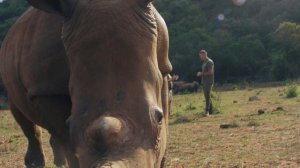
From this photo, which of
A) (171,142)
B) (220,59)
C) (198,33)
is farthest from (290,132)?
(198,33)

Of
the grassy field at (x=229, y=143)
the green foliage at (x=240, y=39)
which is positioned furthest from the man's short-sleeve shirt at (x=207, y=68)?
the green foliage at (x=240, y=39)

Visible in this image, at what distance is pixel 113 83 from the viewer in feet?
8.61

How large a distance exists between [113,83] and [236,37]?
4233 cm

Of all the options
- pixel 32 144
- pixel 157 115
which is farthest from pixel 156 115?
pixel 32 144

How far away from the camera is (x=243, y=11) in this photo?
50969 mm

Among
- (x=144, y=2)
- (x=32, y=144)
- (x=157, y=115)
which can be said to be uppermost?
(x=144, y=2)

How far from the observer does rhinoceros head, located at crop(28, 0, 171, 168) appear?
2.39m

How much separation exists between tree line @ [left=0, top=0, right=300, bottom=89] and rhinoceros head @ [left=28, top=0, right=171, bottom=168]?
32.0m

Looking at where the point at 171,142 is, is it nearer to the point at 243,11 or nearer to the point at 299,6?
the point at 299,6

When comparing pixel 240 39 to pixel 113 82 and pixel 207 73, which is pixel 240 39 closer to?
pixel 207 73

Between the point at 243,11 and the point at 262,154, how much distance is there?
4541 centimetres

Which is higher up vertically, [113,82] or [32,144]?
[113,82]

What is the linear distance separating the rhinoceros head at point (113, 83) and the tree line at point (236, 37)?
32.0m

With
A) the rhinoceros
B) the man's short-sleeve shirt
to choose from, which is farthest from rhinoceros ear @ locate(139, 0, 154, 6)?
the man's short-sleeve shirt
